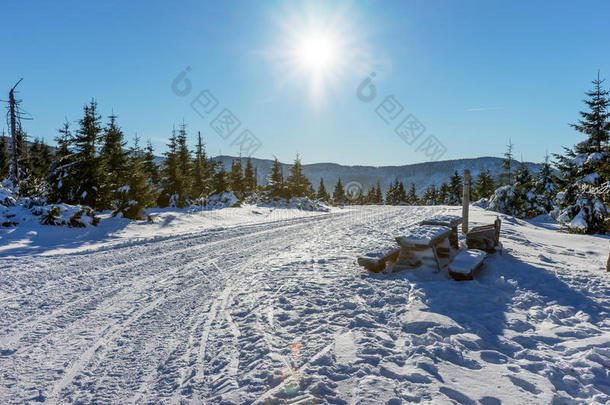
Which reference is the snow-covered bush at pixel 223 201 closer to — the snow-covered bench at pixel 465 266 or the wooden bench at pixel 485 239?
the wooden bench at pixel 485 239

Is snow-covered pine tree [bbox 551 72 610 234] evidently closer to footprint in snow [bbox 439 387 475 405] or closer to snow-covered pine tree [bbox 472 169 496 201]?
footprint in snow [bbox 439 387 475 405]

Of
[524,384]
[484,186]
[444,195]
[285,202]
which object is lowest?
[524,384]

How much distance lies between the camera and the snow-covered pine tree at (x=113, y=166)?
16953 mm

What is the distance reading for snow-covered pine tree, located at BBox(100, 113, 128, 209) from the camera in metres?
17.0

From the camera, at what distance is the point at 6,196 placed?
12.0 m

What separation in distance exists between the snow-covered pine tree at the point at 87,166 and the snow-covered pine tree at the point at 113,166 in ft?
1.02

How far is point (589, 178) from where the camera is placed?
58.9 feet

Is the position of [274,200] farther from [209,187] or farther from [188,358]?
[188,358]

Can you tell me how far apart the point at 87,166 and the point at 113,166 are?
10.7ft

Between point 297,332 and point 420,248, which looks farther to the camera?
point 420,248

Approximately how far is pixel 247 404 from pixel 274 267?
4509 mm

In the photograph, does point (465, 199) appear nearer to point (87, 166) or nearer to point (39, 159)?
point (87, 166)

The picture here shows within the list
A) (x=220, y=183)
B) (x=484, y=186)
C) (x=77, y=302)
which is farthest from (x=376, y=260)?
(x=484, y=186)

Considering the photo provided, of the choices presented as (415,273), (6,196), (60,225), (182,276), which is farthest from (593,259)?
(6,196)
